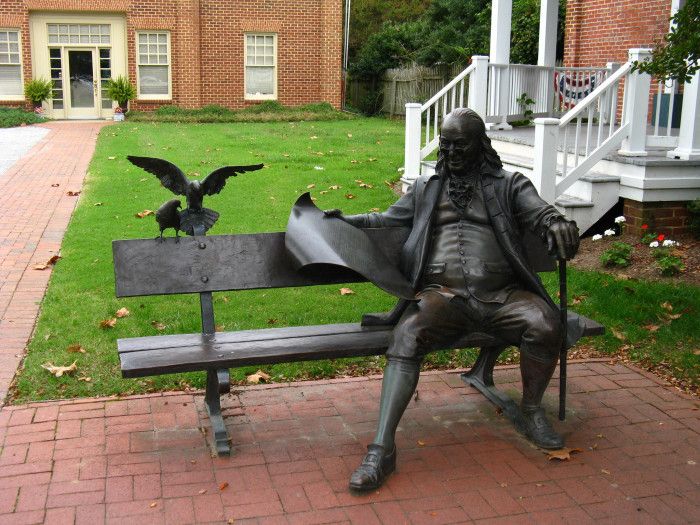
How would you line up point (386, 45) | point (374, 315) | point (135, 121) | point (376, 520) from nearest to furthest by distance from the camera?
point (376, 520) < point (374, 315) < point (135, 121) < point (386, 45)

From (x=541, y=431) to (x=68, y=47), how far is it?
24261 millimetres

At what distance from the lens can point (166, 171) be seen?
482 centimetres

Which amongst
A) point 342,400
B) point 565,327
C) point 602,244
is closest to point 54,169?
point 602,244

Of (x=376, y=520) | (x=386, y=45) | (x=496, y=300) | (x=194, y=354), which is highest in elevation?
(x=386, y=45)

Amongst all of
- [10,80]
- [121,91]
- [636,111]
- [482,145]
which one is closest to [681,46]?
[482,145]

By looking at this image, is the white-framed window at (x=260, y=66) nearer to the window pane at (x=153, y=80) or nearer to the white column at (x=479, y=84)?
the window pane at (x=153, y=80)

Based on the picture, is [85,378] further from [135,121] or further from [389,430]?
[135,121]

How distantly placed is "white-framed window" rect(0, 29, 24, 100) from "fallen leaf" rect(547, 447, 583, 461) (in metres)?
24.4

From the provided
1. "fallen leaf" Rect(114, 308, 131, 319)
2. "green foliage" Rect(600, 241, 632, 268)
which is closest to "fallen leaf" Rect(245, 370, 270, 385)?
"fallen leaf" Rect(114, 308, 131, 319)

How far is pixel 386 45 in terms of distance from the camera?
94.6 feet

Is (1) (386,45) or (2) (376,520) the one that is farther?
(1) (386,45)

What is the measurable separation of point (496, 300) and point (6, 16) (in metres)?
24.1

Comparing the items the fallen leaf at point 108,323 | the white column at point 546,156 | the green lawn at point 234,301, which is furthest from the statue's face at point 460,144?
the white column at point 546,156

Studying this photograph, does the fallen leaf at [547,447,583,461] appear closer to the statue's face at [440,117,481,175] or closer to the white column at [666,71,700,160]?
the statue's face at [440,117,481,175]
